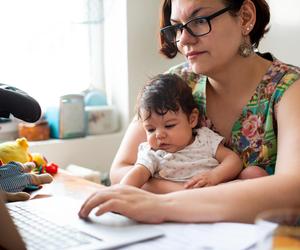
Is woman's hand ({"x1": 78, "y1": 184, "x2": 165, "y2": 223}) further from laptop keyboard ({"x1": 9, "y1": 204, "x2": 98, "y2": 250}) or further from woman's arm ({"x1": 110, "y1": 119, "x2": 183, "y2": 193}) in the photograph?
woman's arm ({"x1": 110, "y1": 119, "x2": 183, "y2": 193})

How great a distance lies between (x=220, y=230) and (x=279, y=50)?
1.52 metres

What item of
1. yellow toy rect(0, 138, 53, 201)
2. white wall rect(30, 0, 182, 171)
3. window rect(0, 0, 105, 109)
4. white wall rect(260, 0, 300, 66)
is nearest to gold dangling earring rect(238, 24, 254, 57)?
yellow toy rect(0, 138, 53, 201)

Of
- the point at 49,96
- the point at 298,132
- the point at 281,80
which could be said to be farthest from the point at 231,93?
the point at 49,96

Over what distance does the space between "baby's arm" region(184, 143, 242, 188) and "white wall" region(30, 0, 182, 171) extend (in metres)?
1.20

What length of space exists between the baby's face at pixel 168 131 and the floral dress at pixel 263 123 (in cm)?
15

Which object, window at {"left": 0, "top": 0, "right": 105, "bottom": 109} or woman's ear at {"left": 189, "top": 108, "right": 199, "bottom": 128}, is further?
window at {"left": 0, "top": 0, "right": 105, "bottom": 109}

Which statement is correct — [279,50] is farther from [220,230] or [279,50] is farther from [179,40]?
[220,230]

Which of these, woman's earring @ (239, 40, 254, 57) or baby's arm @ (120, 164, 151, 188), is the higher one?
woman's earring @ (239, 40, 254, 57)

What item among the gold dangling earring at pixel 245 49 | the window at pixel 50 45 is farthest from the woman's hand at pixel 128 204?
the window at pixel 50 45

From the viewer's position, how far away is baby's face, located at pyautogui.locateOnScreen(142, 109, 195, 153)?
1350mm

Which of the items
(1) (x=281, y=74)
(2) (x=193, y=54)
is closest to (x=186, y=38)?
(2) (x=193, y=54)

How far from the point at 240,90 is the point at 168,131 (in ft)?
0.84

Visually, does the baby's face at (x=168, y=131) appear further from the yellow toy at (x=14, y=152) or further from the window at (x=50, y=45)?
the window at (x=50, y=45)

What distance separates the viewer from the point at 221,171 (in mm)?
1283
